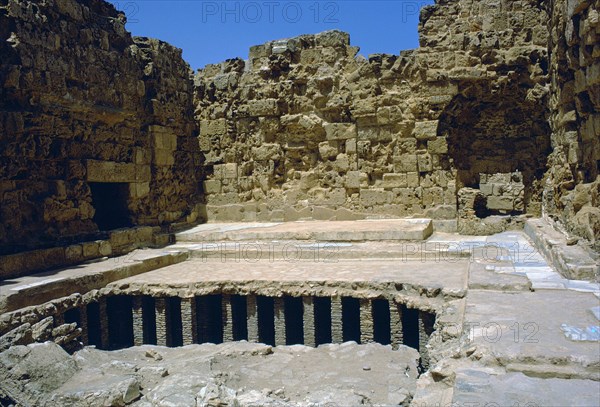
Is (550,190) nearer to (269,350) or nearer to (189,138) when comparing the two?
(269,350)

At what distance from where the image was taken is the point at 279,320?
7.49 metres

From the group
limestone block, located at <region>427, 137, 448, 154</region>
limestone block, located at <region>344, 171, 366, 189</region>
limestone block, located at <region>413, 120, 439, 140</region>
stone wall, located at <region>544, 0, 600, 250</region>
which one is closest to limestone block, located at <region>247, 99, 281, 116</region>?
limestone block, located at <region>344, 171, 366, 189</region>

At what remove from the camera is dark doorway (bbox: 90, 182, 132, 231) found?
1106 centimetres

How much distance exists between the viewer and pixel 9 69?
8156mm

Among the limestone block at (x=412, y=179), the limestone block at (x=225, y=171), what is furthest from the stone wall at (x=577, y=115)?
the limestone block at (x=225, y=171)

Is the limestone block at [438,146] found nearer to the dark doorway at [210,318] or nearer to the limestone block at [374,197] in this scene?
the limestone block at [374,197]

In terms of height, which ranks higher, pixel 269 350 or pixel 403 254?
pixel 403 254

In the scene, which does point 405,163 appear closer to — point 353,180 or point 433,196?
point 433,196

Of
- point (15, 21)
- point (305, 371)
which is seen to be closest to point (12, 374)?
point (305, 371)

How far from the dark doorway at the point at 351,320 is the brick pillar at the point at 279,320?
33.9 inches

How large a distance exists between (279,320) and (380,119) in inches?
246

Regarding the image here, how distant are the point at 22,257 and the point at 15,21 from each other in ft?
12.2

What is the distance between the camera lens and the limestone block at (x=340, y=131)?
12484mm

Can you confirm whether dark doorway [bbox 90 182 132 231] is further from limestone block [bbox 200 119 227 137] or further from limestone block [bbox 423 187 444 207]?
limestone block [bbox 423 187 444 207]
